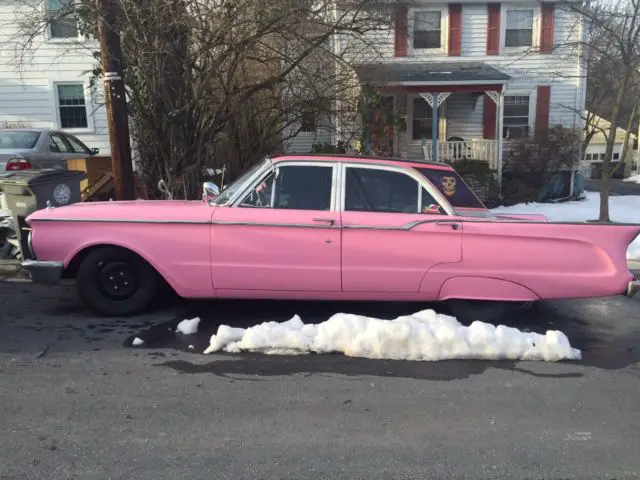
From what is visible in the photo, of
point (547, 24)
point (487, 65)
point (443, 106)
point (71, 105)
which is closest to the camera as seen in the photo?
point (547, 24)

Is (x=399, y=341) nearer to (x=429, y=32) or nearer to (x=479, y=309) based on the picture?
(x=479, y=309)

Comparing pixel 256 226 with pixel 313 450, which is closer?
pixel 313 450

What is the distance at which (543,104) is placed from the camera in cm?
1902

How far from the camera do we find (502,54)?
18.9 metres

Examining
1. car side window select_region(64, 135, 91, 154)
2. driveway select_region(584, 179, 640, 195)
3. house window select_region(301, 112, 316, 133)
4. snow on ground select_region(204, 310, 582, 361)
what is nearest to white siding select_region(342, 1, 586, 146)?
driveway select_region(584, 179, 640, 195)

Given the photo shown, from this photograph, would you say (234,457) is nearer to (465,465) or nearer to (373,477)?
(373,477)

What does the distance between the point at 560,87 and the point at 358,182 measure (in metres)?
16.4

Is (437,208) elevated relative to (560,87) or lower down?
lower down

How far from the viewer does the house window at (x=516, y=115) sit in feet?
63.0

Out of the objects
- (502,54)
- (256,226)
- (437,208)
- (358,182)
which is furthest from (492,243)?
(502,54)

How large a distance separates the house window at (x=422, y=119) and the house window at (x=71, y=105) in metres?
11.0

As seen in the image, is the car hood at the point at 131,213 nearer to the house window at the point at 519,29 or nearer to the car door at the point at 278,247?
the car door at the point at 278,247

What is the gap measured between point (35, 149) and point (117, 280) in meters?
7.47

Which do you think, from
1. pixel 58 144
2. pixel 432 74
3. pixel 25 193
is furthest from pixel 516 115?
pixel 25 193
